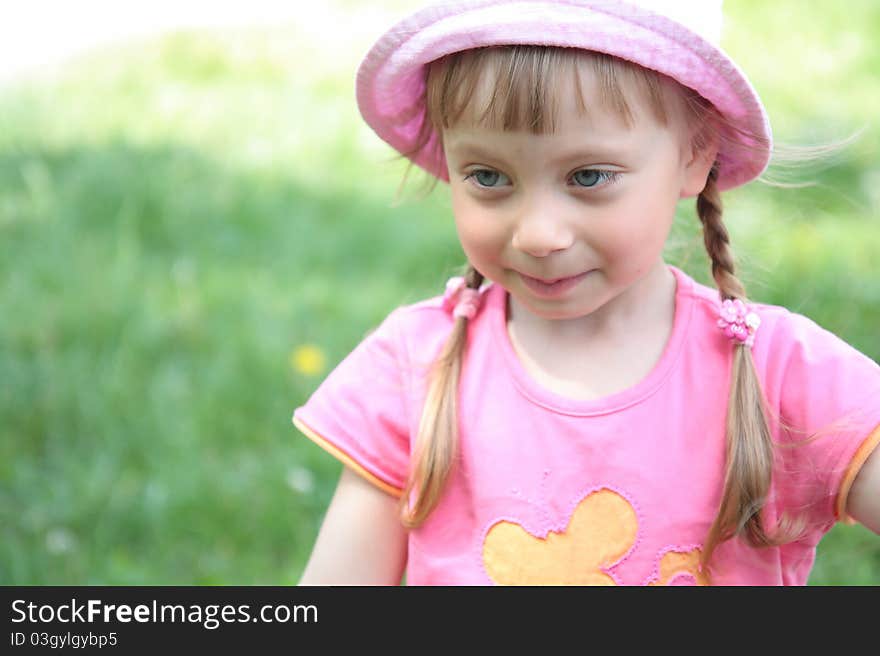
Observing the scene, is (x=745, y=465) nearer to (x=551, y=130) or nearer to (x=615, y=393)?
(x=615, y=393)

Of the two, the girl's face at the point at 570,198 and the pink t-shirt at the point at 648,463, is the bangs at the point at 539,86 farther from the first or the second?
the pink t-shirt at the point at 648,463

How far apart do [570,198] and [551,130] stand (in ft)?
0.33

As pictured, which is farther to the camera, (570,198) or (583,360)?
(583,360)

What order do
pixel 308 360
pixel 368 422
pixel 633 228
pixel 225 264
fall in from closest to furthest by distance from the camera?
pixel 633 228, pixel 368 422, pixel 308 360, pixel 225 264

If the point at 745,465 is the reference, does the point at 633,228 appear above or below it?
above

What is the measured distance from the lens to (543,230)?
A: 68.9 inches

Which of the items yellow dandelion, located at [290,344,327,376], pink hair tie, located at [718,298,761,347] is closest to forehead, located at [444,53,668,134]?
pink hair tie, located at [718,298,761,347]

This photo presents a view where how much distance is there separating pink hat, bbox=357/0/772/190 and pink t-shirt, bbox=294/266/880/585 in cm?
33

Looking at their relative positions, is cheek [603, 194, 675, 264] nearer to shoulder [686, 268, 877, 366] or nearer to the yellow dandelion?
shoulder [686, 268, 877, 366]

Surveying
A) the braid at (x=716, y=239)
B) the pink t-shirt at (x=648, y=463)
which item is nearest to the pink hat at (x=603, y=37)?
the braid at (x=716, y=239)

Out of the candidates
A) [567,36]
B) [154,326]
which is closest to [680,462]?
[567,36]

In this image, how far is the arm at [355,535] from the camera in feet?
6.80

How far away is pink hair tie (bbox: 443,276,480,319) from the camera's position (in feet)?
6.75

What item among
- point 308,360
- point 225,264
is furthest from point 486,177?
point 225,264
